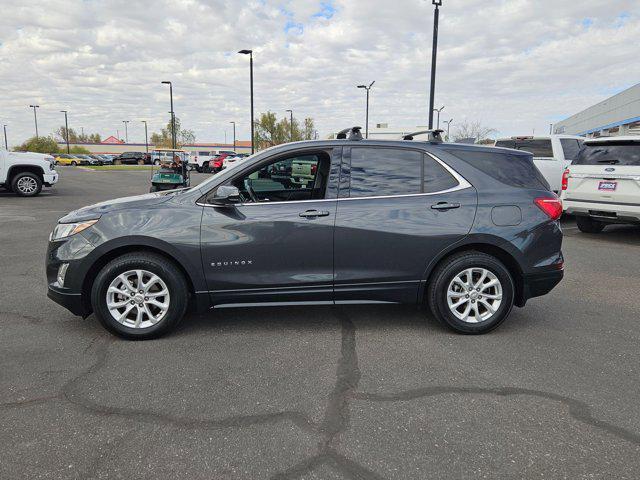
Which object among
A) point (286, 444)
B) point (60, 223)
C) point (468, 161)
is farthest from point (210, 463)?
point (468, 161)

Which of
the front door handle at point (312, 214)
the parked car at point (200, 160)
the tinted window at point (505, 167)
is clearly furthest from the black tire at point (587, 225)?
the parked car at point (200, 160)

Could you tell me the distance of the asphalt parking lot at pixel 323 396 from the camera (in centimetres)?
254

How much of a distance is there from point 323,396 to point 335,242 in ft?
4.51

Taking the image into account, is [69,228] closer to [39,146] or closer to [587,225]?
[587,225]

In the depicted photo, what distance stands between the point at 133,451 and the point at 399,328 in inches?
102

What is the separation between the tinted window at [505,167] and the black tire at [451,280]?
0.74m

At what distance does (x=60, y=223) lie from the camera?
421 centimetres

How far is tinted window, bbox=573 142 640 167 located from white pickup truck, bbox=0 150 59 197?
51.8 ft

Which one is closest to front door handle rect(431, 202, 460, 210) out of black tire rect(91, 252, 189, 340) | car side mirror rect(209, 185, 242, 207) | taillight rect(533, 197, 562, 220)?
taillight rect(533, 197, 562, 220)

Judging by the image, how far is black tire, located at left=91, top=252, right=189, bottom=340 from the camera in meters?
4.04

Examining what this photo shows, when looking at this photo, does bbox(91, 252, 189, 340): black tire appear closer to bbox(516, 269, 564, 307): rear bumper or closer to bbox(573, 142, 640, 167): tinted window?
bbox(516, 269, 564, 307): rear bumper

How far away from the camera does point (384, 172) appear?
4316 mm

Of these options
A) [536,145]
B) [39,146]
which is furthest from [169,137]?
[536,145]

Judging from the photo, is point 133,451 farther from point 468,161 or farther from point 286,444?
point 468,161
